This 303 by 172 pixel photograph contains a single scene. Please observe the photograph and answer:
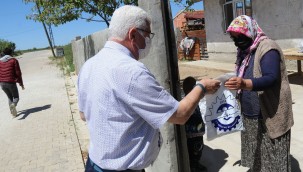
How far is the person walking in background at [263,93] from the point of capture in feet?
8.44

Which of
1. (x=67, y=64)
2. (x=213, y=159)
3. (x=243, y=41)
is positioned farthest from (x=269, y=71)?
(x=67, y=64)

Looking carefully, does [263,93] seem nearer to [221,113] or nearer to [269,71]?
[269,71]

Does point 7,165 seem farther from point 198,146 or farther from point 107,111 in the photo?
point 107,111

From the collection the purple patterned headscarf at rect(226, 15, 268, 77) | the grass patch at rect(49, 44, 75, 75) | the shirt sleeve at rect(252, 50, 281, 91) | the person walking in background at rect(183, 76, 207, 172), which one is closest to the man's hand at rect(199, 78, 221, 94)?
the shirt sleeve at rect(252, 50, 281, 91)

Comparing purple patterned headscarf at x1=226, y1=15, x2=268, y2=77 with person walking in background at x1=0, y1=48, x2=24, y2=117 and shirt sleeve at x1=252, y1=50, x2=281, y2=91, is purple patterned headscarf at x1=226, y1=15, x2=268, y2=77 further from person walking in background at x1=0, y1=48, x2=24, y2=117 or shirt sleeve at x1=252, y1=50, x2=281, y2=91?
person walking in background at x1=0, y1=48, x2=24, y2=117

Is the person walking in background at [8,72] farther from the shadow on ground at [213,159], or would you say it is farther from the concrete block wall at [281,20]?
the concrete block wall at [281,20]

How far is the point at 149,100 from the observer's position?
1.71 meters

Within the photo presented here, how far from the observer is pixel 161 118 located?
174cm

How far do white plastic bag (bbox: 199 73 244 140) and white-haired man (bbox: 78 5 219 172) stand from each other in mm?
1054

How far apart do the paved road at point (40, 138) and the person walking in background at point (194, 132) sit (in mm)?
1801

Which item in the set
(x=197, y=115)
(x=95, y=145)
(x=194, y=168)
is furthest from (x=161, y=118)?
(x=194, y=168)

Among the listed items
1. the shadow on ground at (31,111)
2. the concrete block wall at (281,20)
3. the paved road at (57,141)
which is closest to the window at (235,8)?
the concrete block wall at (281,20)

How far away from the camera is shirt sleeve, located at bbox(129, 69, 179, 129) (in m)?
1.69

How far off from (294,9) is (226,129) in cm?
704
